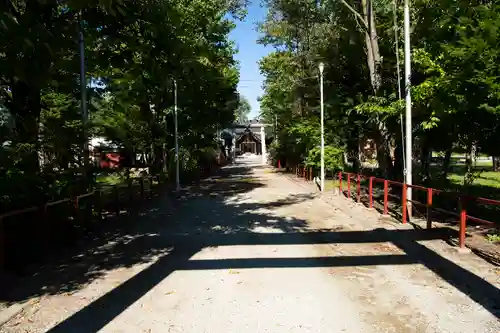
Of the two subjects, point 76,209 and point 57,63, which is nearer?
point 57,63

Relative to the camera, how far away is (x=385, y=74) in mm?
21078

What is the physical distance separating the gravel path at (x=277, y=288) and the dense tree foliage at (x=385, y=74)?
10.8 feet

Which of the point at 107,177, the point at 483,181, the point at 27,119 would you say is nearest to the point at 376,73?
the point at 107,177

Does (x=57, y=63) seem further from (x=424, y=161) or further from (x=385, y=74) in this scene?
(x=385, y=74)

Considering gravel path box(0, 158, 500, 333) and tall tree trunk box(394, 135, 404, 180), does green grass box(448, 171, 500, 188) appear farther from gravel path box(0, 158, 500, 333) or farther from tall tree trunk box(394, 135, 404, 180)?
gravel path box(0, 158, 500, 333)

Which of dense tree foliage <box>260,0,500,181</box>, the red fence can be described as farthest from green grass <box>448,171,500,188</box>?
the red fence

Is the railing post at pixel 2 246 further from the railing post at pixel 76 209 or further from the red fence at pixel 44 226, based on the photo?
the railing post at pixel 76 209

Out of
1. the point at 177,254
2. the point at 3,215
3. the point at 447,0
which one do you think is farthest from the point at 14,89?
the point at 447,0

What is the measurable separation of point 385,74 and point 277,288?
56.7 feet

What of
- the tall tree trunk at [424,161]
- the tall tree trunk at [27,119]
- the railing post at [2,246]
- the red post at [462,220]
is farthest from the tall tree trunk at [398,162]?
the railing post at [2,246]

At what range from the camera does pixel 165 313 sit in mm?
5168

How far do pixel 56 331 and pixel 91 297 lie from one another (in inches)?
43.4

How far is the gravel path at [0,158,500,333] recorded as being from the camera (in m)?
4.84

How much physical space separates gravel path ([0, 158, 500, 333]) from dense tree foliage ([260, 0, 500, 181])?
10.8ft
